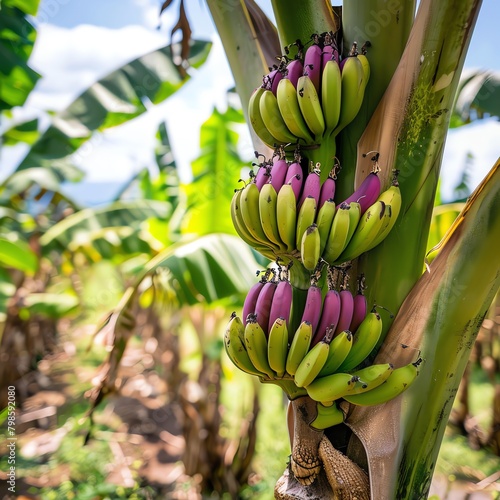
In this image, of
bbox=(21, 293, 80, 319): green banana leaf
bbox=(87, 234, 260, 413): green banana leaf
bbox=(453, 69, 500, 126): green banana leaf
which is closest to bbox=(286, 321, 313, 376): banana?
bbox=(87, 234, 260, 413): green banana leaf

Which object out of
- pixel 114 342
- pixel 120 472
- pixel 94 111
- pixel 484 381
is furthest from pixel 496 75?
pixel 484 381

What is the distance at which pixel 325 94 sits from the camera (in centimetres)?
95

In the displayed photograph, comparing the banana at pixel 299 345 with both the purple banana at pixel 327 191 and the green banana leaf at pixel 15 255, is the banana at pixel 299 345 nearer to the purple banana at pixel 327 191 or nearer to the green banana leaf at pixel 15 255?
the purple banana at pixel 327 191

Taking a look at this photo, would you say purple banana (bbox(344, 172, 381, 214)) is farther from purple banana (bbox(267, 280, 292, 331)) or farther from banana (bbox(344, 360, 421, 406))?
banana (bbox(344, 360, 421, 406))

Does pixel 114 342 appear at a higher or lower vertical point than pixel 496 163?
lower

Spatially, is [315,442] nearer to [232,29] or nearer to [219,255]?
[232,29]

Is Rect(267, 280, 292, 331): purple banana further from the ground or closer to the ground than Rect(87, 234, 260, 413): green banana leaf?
further from the ground

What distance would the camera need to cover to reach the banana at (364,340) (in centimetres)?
Answer: 93

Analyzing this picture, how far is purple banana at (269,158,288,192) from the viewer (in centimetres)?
98

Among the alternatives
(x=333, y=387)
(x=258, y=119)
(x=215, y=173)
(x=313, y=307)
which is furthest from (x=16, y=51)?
(x=333, y=387)

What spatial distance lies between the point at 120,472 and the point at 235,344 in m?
2.74

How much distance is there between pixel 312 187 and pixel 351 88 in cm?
21

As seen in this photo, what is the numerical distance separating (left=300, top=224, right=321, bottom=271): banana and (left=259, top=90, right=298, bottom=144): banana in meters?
0.24

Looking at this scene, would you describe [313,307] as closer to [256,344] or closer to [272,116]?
[256,344]
